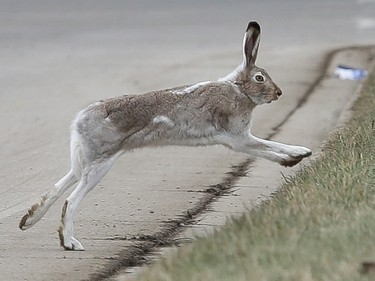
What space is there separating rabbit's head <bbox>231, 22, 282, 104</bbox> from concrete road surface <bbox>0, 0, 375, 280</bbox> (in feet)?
3.51

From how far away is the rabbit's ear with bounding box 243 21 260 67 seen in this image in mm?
9078

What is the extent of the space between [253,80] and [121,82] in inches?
353

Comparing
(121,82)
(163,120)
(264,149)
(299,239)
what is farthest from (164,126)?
(121,82)

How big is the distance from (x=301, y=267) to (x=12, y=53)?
16.8 meters

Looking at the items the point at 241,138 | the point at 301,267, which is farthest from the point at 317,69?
the point at 301,267

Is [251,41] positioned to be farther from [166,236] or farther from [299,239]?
[299,239]

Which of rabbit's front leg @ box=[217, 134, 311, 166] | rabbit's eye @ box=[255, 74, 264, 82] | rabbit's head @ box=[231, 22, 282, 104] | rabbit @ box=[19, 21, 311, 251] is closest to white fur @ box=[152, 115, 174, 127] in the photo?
rabbit @ box=[19, 21, 311, 251]

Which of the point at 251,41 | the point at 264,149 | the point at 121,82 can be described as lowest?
the point at 121,82

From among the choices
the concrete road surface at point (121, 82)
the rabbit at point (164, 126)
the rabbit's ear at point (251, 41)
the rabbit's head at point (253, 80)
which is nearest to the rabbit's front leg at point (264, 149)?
the rabbit at point (164, 126)

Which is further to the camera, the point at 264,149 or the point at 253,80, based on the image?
the point at 253,80

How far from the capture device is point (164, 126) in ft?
28.8

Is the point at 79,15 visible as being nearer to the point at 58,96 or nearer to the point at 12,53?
the point at 12,53

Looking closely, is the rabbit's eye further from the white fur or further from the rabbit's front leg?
the white fur

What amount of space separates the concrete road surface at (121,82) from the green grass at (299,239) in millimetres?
1067
